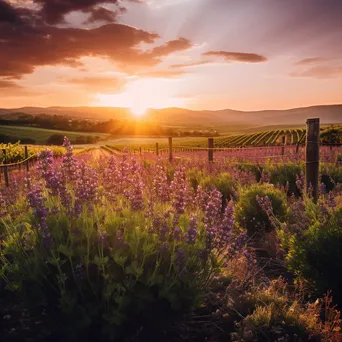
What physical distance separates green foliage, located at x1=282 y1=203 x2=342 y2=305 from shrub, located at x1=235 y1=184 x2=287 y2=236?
223cm

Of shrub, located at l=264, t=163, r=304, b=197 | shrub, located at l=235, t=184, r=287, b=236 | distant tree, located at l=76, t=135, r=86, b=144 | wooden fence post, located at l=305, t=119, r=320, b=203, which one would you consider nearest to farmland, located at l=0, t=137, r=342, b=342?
shrub, located at l=235, t=184, r=287, b=236

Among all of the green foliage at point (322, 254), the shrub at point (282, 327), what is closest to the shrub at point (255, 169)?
the green foliage at point (322, 254)

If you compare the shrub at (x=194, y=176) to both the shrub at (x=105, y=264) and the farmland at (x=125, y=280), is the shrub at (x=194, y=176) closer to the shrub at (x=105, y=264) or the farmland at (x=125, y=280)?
the farmland at (x=125, y=280)

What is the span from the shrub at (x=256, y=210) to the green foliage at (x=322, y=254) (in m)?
2.23

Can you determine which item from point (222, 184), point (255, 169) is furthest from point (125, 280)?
point (255, 169)

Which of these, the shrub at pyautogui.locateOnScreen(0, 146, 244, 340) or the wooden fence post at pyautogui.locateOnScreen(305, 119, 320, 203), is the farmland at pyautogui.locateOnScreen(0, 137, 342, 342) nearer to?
the shrub at pyautogui.locateOnScreen(0, 146, 244, 340)

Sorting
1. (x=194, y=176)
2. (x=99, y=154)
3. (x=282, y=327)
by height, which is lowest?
(x=99, y=154)

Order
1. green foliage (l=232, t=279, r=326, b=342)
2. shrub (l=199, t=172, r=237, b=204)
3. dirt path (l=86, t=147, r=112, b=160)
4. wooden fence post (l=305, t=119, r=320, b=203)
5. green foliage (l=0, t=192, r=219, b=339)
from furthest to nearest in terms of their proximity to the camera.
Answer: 1. dirt path (l=86, t=147, r=112, b=160)
2. shrub (l=199, t=172, r=237, b=204)
3. wooden fence post (l=305, t=119, r=320, b=203)
4. green foliage (l=232, t=279, r=326, b=342)
5. green foliage (l=0, t=192, r=219, b=339)

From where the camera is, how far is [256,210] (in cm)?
679

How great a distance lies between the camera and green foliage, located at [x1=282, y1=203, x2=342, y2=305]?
13.5 feet

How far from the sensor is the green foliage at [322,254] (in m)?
4.11

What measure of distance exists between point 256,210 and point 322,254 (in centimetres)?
266

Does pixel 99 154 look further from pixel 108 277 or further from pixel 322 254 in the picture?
pixel 108 277

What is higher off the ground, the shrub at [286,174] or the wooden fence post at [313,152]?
the wooden fence post at [313,152]
